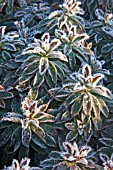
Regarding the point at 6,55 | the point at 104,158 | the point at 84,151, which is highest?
the point at 6,55

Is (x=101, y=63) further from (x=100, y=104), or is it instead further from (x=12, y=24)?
(x=12, y=24)

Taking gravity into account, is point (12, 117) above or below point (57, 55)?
below

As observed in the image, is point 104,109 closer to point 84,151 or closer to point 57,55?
point 84,151

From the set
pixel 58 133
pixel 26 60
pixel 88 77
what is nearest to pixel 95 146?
pixel 58 133

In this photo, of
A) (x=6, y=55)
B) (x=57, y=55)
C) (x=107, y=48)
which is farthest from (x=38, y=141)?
(x=107, y=48)

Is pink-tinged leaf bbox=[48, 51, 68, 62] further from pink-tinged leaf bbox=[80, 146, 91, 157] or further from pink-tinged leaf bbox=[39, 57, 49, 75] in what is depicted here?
pink-tinged leaf bbox=[80, 146, 91, 157]

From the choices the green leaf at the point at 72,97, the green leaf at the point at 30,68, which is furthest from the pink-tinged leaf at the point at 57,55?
the green leaf at the point at 72,97

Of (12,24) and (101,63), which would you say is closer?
(101,63)

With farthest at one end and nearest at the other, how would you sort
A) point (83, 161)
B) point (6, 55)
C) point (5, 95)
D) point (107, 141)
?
point (6, 55) < point (5, 95) < point (107, 141) < point (83, 161)
